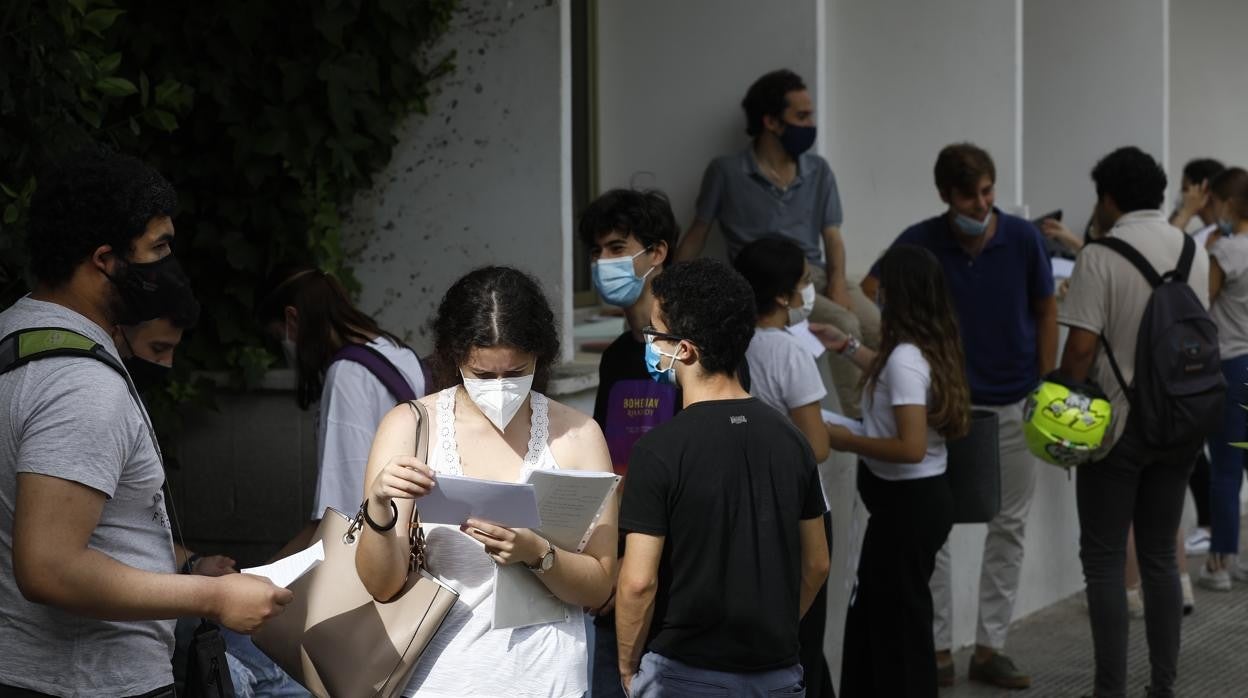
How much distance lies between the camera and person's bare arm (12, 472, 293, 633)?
2479mm

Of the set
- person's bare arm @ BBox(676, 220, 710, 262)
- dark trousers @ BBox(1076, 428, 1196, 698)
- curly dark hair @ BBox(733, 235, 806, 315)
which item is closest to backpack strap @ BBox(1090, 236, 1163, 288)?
dark trousers @ BBox(1076, 428, 1196, 698)

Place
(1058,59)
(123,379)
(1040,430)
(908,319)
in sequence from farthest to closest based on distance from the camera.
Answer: (1058,59) < (1040,430) < (908,319) < (123,379)

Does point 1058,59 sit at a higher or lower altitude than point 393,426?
higher

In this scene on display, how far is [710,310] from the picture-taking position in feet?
11.2

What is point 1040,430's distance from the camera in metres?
5.32

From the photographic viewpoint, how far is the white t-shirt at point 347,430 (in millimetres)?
4078

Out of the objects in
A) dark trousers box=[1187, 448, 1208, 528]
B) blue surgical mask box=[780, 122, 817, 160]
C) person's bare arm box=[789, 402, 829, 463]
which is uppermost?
blue surgical mask box=[780, 122, 817, 160]

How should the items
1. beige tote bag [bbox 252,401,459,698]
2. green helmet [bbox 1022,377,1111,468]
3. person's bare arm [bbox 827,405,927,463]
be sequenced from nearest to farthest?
beige tote bag [bbox 252,401,459,698]
person's bare arm [bbox 827,405,927,463]
green helmet [bbox 1022,377,1111,468]

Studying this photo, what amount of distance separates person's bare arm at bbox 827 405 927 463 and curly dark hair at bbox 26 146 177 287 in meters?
2.71

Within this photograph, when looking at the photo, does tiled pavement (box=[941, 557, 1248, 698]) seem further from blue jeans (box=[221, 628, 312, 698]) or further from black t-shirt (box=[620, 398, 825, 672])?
blue jeans (box=[221, 628, 312, 698])

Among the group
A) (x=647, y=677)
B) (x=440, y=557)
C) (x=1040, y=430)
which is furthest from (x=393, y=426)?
(x=1040, y=430)

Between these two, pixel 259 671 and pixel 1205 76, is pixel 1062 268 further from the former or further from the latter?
pixel 259 671

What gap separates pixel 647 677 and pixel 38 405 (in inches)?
60.8

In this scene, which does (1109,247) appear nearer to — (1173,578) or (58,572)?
(1173,578)
